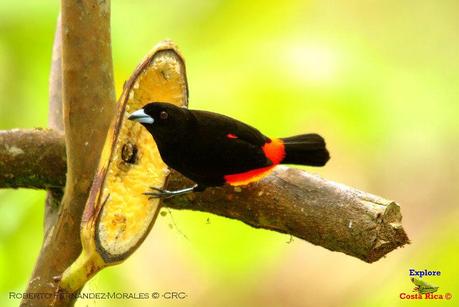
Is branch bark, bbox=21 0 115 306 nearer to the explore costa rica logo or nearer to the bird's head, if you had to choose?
the bird's head

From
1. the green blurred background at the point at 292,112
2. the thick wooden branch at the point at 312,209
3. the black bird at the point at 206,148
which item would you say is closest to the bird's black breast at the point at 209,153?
the black bird at the point at 206,148

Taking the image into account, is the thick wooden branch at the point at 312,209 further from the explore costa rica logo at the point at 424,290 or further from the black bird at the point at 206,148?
the explore costa rica logo at the point at 424,290

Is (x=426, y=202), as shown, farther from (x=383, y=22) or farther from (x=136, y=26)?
(x=136, y=26)

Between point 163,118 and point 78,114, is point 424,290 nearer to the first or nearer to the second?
point 163,118

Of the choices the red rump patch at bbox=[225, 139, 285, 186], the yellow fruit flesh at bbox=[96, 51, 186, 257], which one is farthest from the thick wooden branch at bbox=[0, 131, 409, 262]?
the yellow fruit flesh at bbox=[96, 51, 186, 257]

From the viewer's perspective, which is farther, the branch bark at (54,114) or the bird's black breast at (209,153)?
the branch bark at (54,114)

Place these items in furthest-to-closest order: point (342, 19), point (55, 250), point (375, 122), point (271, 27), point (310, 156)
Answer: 1. point (342, 19)
2. point (271, 27)
3. point (375, 122)
4. point (310, 156)
5. point (55, 250)

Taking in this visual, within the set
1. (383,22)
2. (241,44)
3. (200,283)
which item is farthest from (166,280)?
(383,22)
